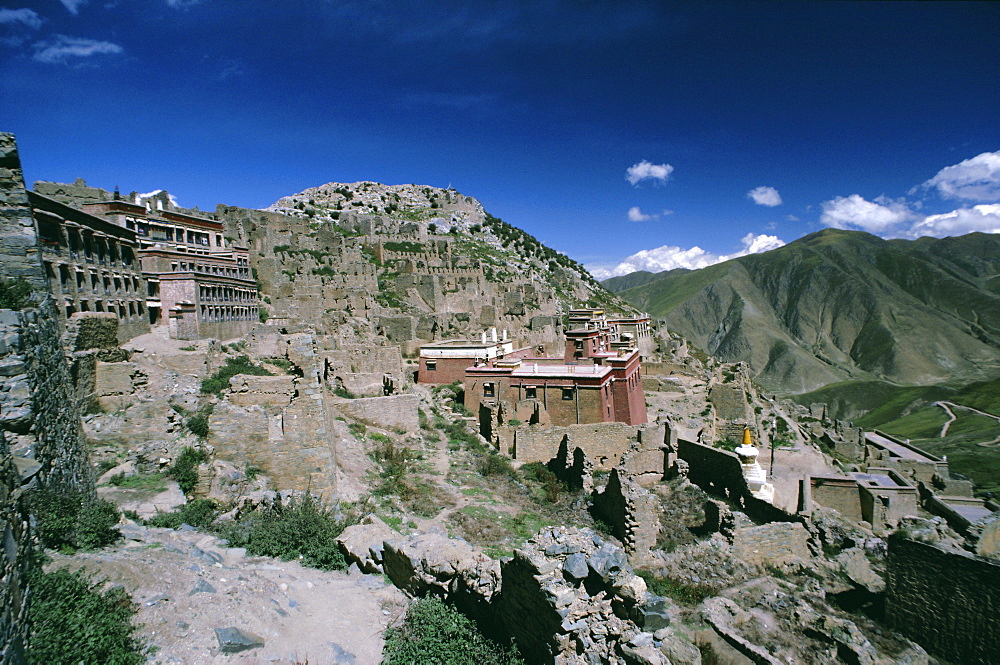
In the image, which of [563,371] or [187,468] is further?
[563,371]

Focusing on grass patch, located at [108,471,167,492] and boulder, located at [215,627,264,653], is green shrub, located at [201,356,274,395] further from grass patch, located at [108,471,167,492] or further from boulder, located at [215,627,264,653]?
boulder, located at [215,627,264,653]

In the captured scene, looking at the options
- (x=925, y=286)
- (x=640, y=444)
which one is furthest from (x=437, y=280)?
(x=925, y=286)

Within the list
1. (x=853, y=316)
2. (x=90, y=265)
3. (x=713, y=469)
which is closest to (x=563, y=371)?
(x=713, y=469)

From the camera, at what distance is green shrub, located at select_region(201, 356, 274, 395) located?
1244cm

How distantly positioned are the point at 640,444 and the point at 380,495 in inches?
388

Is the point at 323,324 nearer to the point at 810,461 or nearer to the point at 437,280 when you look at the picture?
the point at 437,280

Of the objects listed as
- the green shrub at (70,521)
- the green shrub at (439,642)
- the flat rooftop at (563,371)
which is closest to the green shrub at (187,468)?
the green shrub at (70,521)

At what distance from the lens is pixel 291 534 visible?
25.2 ft

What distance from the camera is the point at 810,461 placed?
798 inches

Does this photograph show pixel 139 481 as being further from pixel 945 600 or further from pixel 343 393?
pixel 945 600

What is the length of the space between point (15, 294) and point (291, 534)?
493 centimetres

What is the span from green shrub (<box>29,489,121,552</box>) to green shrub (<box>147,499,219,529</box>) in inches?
39.9

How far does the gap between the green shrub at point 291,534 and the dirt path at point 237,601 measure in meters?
0.27

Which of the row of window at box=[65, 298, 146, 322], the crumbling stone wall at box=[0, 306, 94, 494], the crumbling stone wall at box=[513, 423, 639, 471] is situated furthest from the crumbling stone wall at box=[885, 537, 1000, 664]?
the row of window at box=[65, 298, 146, 322]
